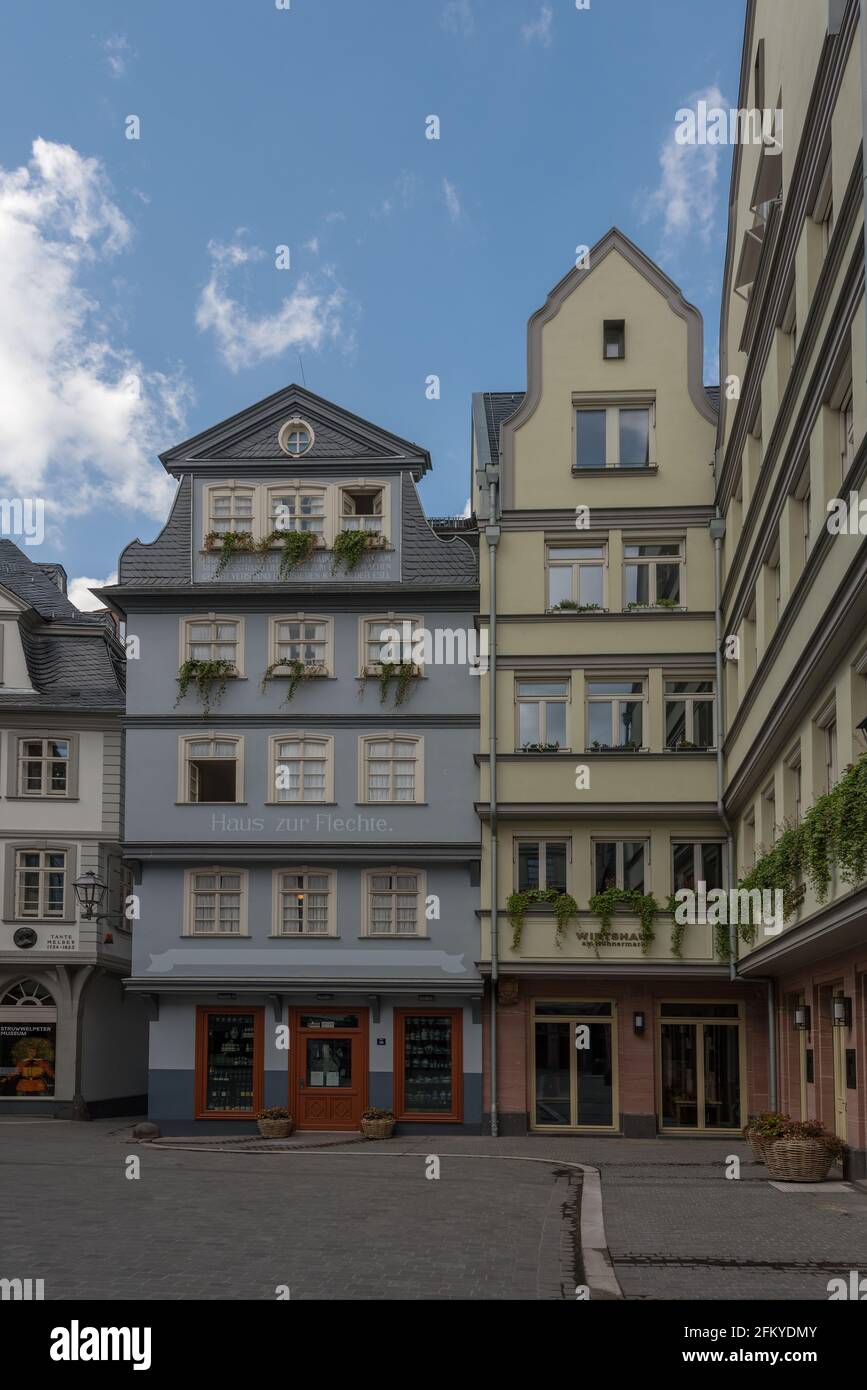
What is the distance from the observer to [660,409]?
3200 cm

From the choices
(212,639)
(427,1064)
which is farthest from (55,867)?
(427,1064)

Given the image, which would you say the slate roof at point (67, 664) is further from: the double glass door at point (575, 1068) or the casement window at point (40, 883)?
the double glass door at point (575, 1068)

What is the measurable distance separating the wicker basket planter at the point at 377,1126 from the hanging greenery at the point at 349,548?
454 inches

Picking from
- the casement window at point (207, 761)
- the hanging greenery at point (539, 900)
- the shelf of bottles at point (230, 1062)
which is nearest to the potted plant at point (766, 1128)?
the hanging greenery at point (539, 900)

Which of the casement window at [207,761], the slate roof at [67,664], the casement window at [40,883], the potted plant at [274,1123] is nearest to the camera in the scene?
the potted plant at [274,1123]

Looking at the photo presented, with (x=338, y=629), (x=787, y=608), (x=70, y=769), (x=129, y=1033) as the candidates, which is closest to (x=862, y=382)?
(x=787, y=608)

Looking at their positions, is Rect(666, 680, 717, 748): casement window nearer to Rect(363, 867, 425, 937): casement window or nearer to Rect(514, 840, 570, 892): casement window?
Rect(514, 840, 570, 892): casement window

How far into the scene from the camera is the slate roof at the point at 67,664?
1404 inches

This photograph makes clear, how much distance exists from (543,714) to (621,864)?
351cm

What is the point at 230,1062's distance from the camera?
105 ft

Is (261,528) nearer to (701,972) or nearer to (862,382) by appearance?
(701,972)

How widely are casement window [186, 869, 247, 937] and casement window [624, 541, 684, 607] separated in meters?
10.3

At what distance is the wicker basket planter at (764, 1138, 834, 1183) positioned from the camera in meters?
21.0

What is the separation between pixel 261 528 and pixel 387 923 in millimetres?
9072
